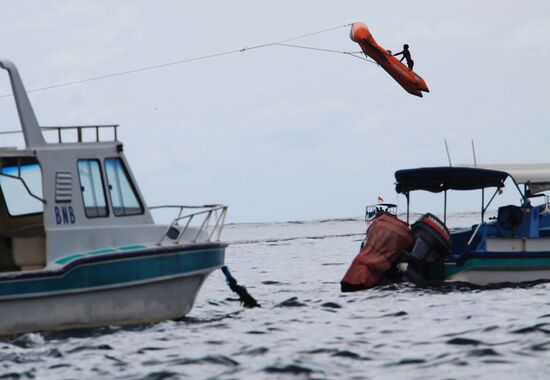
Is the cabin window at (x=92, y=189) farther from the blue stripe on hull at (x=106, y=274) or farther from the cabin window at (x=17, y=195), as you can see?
the blue stripe on hull at (x=106, y=274)

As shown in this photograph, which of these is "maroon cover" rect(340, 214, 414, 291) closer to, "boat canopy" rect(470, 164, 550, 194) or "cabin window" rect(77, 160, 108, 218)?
"boat canopy" rect(470, 164, 550, 194)

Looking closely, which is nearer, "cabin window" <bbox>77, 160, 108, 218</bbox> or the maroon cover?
"cabin window" <bbox>77, 160, 108, 218</bbox>

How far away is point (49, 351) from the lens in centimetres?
1405

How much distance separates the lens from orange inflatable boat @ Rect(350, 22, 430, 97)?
93.6 feet

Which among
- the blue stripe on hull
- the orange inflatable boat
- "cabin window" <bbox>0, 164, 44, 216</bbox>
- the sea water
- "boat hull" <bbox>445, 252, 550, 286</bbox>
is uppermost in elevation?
the orange inflatable boat

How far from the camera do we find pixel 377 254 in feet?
69.2

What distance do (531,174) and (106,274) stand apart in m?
12.6

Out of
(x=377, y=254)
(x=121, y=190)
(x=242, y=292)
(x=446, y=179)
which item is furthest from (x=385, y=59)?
(x=121, y=190)

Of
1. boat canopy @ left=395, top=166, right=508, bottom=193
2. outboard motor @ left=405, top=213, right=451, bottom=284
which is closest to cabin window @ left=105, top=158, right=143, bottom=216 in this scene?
outboard motor @ left=405, top=213, right=451, bottom=284

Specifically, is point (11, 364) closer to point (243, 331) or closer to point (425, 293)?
point (243, 331)

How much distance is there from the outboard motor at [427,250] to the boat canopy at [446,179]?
6.31 feet

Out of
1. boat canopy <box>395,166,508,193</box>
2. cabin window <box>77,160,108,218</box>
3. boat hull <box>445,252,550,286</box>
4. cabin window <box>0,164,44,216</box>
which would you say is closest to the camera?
cabin window <box>77,160,108,218</box>

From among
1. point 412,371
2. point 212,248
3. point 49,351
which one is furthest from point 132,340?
point 412,371

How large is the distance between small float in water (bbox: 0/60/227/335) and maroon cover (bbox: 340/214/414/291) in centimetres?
498
